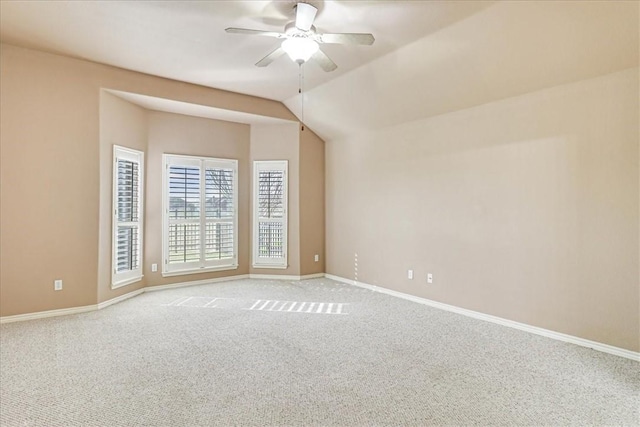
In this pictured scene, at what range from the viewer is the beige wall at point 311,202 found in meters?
6.30

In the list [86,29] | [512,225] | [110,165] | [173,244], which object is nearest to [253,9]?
[86,29]

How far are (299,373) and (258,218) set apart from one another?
389cm

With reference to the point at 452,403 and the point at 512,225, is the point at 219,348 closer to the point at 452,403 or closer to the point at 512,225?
the point at 452,403

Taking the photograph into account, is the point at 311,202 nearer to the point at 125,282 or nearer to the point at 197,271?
the point at 197,271

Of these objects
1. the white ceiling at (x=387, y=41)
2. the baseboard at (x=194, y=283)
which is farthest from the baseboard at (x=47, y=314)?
the white ceiling at (x=387, y=41)

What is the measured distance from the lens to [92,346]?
3.26 metres

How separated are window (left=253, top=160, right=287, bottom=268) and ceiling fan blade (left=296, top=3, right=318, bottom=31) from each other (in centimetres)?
345

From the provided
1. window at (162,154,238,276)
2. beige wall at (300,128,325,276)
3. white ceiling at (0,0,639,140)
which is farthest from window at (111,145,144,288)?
beige wall at (300,128,325,276)

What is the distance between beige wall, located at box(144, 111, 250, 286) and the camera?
5.47m

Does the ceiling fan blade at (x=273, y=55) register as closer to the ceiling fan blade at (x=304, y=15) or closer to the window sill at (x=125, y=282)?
the ceiling fan blade at (x=304, y=15)

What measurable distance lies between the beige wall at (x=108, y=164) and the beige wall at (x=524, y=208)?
12.2 feet

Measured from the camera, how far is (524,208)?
3.73 m

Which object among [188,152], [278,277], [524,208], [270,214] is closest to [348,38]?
[524,208]

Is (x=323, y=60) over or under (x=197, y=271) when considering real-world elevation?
over
